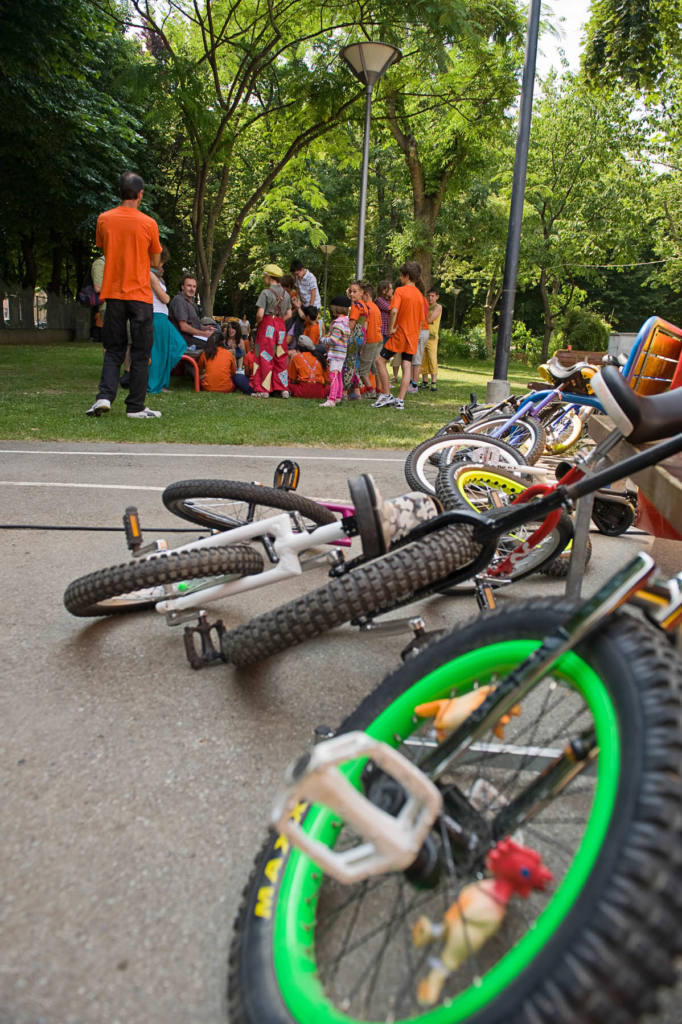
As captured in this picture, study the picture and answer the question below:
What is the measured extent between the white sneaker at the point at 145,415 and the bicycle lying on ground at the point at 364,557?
578cm

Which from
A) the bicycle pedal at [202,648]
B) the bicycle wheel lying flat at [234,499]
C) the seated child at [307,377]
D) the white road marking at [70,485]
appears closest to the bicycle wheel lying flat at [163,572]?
the bicycle pedal at [202,648]

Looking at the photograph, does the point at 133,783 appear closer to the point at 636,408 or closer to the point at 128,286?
the point at 636,408

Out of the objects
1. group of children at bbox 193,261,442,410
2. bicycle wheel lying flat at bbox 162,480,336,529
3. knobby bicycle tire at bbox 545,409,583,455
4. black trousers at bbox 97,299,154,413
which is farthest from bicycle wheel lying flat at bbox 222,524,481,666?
group of children at bbox 193,261,442,410

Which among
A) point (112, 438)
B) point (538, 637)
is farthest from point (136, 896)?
point (112, 438)

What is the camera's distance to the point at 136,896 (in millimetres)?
1596

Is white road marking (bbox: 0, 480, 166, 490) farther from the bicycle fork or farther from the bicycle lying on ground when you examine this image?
the bicycle fork

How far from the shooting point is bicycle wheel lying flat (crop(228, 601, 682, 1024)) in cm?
92

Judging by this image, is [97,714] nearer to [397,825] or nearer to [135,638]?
[135,638]

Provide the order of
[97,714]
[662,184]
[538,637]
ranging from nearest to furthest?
[538,637]
[97,714]
[662,184]

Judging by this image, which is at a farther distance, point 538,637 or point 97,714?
point 97,714

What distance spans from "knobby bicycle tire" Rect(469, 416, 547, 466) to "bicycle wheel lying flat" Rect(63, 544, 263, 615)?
9.34ft

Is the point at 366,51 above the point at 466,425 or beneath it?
above

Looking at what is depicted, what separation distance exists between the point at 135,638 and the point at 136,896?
1392mm

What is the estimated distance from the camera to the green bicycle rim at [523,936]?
1.02m
